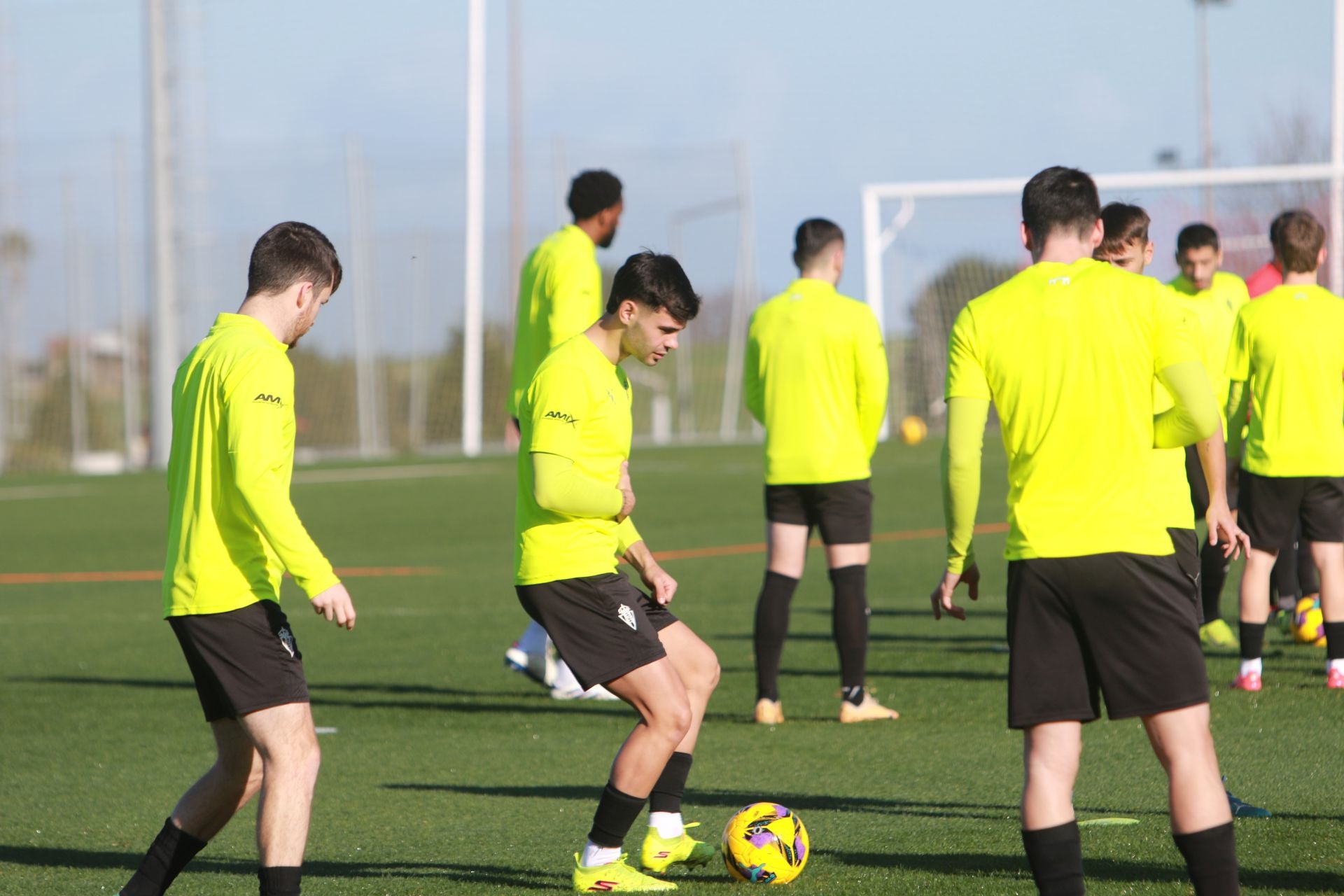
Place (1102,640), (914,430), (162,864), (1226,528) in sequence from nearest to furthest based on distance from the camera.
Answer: (1102,640)
(162,864)
(1226,528)
(914,430)

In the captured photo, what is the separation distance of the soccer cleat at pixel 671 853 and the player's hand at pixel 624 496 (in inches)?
40.8

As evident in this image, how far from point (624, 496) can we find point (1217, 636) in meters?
5.60

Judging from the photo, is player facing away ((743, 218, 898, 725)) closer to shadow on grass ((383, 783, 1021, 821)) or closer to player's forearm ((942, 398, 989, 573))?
shadow on grass ((383, 783, 1021, 821))

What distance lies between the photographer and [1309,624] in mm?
9273

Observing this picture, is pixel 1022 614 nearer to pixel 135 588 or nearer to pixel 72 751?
pixel 72 751

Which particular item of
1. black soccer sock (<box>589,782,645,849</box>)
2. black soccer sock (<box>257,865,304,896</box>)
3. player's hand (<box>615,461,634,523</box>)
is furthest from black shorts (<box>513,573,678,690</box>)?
black soccer sock (<box>257,865,304,896</box>)

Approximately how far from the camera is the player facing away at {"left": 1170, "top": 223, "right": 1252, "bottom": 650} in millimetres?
8281

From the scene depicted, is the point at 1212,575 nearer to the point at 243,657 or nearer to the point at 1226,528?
the point at 1226,528

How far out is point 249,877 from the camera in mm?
5316

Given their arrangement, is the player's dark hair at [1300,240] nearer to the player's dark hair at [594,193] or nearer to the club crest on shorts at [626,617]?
the player's dark hair at [594,193]

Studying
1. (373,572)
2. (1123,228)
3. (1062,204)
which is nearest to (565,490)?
(1062,204)

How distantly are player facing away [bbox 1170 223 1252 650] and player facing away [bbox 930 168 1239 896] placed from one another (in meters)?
3.97

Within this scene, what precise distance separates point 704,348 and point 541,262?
94.2ft

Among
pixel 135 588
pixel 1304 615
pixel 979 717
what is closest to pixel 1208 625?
pixel 1304 615
